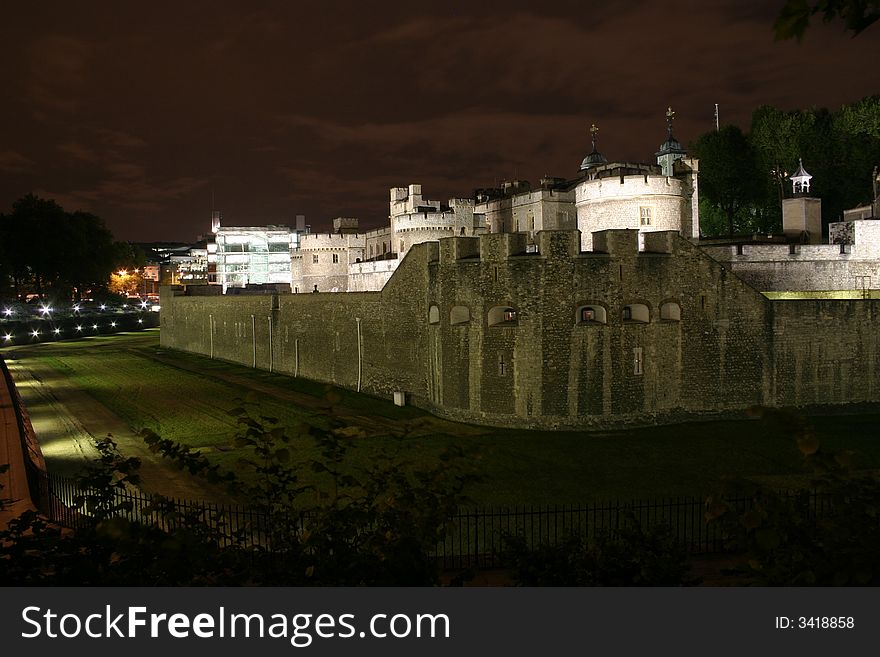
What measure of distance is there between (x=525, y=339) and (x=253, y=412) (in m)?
9.25

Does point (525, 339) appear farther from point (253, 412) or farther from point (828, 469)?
point (828, 469)

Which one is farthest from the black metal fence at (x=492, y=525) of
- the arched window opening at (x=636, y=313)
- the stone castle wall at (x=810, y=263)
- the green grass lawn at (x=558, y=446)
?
the stone castle wall at (x=810, y=263)

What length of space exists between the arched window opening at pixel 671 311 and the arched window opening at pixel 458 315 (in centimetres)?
617

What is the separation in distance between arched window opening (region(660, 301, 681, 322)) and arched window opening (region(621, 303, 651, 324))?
574 mm

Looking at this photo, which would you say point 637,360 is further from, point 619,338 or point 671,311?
point 671,311

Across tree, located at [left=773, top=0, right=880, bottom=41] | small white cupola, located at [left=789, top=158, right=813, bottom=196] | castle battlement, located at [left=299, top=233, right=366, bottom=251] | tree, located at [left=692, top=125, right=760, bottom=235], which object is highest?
tree, located at [left=692, top=125, right=760, bottom=235]

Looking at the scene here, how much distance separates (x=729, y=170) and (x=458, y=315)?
38365mm

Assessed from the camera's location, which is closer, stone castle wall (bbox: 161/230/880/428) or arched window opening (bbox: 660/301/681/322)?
stone castle wall (bbox: 161/230/880/428)

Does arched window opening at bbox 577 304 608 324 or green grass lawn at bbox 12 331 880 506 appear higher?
arched window opening at bbox 577 304 608 324

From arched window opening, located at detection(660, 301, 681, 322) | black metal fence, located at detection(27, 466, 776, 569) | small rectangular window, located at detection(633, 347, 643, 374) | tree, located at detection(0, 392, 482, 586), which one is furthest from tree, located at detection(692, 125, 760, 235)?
tree, located at detection(0, 392, 482, 586)

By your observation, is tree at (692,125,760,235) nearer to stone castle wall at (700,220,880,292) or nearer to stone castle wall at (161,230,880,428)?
stone castle wall at (700,220,880,292)

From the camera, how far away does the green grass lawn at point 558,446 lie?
678 inches

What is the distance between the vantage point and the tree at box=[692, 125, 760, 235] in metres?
56.4

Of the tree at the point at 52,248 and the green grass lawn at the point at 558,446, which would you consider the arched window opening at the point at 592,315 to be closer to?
the green grass lawn at the point at 558,446
